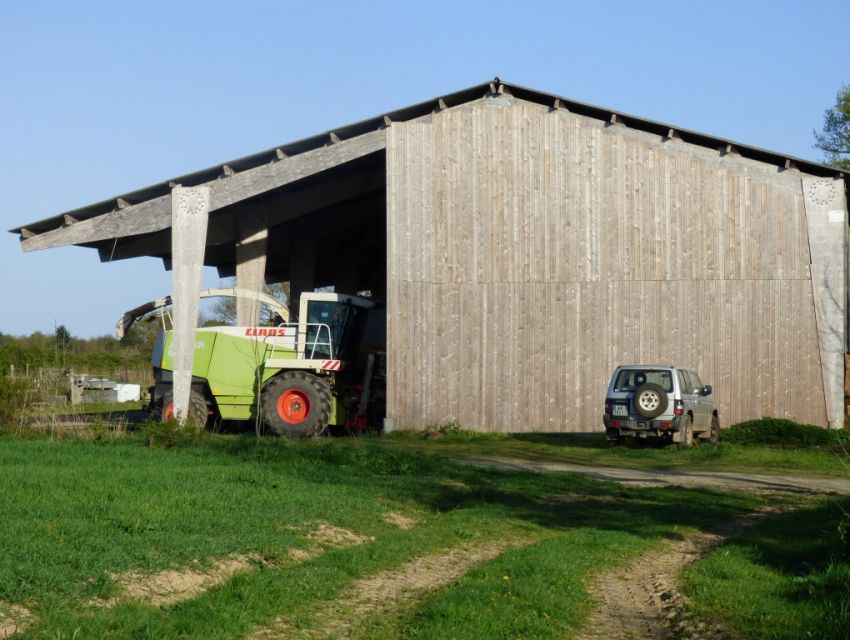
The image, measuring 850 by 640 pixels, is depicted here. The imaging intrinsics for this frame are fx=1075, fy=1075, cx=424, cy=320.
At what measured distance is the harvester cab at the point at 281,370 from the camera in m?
27.3

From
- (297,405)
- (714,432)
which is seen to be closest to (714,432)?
(714,432)

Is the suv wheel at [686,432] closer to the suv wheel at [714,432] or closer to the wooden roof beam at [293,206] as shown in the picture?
the suv wheel at [714,432]

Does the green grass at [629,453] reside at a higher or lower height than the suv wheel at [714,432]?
lower

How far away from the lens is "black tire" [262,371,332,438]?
88.8 feet

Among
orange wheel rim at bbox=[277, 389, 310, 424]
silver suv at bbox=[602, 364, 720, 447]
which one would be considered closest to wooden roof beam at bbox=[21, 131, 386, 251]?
orange wheel rim at bbox=[277, 389, 310, 424]

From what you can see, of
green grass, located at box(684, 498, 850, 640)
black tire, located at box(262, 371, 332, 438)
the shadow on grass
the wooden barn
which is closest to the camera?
green grass, located at box(684, 498, 850, 640)

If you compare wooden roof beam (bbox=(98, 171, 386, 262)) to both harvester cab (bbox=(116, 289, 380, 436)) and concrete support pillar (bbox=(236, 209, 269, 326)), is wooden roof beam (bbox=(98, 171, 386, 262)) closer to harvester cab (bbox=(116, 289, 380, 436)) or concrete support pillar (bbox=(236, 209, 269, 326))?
concrete support pillar (bbox=(236, 209, 269, 326))

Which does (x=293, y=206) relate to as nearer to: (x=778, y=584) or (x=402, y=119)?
(x=402, y=119)

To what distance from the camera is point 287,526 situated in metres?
11.4

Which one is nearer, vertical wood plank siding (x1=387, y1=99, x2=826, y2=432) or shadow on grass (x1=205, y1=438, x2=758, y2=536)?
shadow on grass (x1=205, y1=438, x2=758, y2=536)

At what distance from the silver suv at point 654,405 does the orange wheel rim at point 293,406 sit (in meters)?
7.72

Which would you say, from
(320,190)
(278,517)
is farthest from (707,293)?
(278,517)

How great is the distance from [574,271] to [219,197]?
9.34 m

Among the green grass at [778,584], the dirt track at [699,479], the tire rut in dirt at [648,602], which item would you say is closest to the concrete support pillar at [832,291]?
the dirt track at [699,479]
